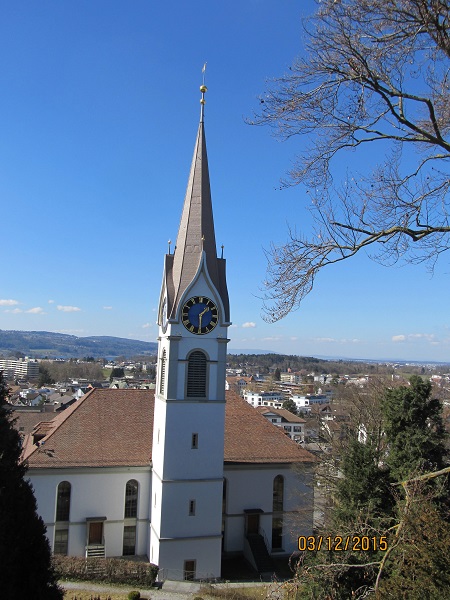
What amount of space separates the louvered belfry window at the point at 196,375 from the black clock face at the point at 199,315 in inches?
44.2

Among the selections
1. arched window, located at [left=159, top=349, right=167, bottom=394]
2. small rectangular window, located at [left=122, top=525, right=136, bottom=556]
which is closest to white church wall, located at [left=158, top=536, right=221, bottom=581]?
small rectangular window, located at [left=122, top=525, right=136, bottom=556]

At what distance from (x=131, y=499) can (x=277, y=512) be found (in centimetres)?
761

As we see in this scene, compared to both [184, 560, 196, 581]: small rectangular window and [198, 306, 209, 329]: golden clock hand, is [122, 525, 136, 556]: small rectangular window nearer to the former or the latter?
[184, 560, 196, 581]: small rectangular window

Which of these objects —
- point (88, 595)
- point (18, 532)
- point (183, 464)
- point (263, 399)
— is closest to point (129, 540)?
point (183, 464)

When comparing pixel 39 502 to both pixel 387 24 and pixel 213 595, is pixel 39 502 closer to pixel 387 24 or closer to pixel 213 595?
pixel 213 595

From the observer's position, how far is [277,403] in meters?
131

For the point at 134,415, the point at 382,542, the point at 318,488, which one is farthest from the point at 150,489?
the point at 382,542

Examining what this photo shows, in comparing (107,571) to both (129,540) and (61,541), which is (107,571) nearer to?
(129,540)

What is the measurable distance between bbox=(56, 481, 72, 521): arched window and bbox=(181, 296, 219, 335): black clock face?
9.76 m

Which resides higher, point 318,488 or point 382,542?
point 382,542

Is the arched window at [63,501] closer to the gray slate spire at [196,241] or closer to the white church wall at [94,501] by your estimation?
the white church wall at [94,501]

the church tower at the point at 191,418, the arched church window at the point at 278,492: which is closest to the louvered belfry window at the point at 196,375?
the church tower at the point at 191,418

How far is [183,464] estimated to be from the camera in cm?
2423

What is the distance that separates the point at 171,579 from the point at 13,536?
13208 mm
